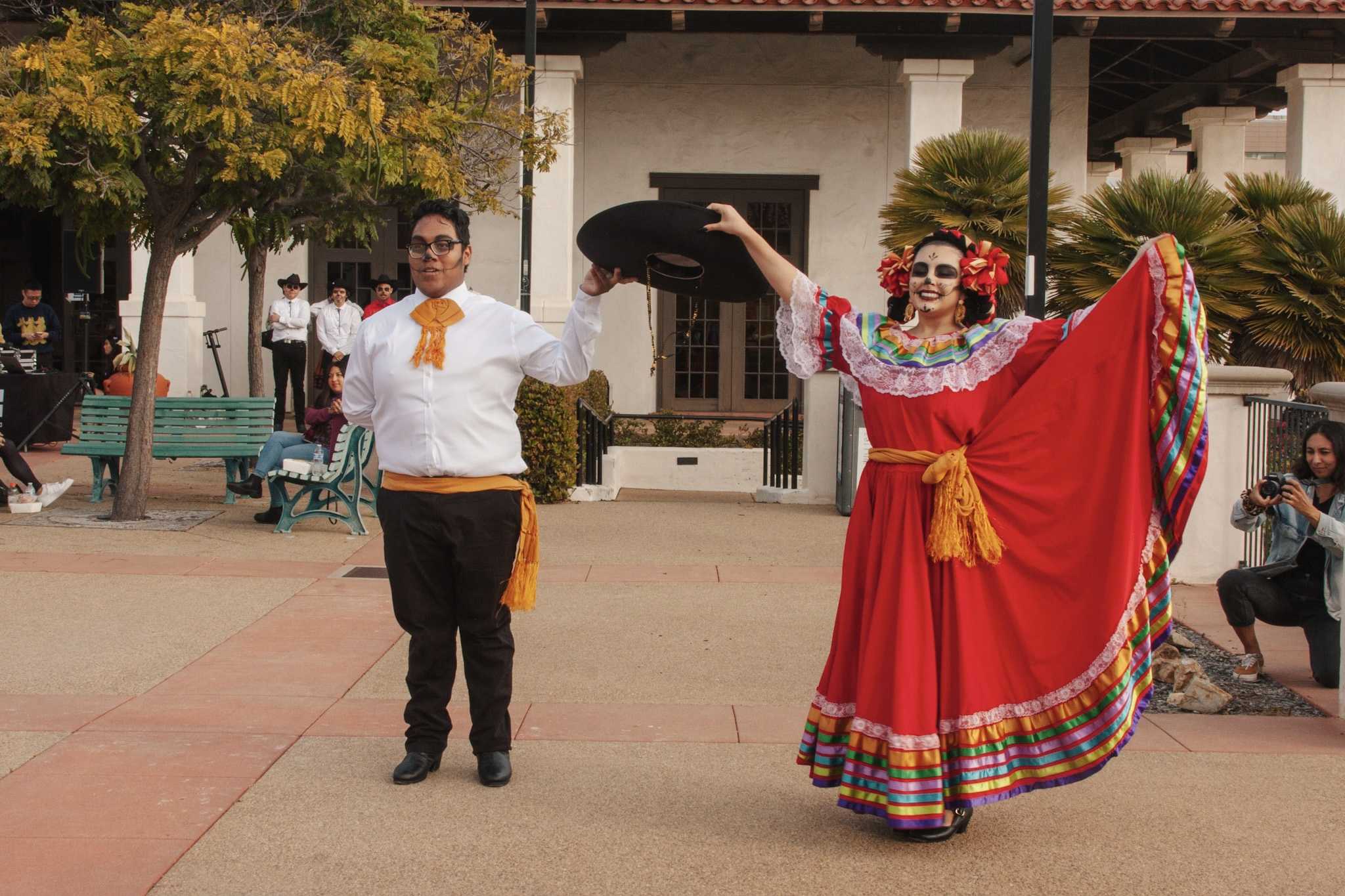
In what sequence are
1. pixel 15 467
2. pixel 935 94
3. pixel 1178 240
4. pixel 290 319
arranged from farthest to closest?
pixel 290 319 < pixel 935 94 < pixel 1178 240 < pixel 15 467

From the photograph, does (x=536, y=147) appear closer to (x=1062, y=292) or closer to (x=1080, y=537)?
(x=1062, y=292)

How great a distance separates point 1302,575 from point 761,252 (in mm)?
3277

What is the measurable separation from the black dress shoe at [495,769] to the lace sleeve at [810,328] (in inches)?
62.2

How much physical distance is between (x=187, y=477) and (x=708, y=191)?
8.06m

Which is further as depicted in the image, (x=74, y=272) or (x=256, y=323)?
(x=74, y=272)

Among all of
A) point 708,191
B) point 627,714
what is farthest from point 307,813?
point 708,191

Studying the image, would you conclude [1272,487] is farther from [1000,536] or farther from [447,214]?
[447,214]

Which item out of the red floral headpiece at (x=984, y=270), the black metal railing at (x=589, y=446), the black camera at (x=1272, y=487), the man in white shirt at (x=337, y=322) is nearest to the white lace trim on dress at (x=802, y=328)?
the red floral headpiece at (x=984, y=270)

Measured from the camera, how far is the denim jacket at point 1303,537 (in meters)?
5.81

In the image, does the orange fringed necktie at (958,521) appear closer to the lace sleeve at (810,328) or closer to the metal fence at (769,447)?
the lace sleeve at (810,328)

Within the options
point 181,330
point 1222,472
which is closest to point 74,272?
point 181,330

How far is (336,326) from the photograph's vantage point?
15.4m

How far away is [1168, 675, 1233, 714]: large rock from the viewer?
595cm

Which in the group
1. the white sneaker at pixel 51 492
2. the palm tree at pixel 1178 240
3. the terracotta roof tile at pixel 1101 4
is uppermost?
the terracotta roof tile at pixel 1101 4
